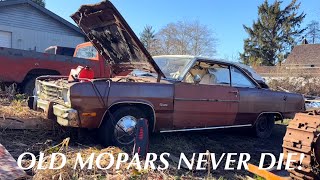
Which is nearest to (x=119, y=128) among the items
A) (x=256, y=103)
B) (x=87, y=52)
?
(x=256, y=103)

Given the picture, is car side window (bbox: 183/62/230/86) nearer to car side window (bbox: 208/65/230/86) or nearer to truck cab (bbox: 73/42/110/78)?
car side window (bbox: 208/65/230/86)

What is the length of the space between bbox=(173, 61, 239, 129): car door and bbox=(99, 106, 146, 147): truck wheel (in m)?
0.82

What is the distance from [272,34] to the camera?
39719 mm

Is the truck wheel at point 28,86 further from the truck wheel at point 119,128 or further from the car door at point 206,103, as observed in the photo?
the car door at point 206,103

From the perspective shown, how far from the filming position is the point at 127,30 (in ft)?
17.7

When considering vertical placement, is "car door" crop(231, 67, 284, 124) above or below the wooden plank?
above

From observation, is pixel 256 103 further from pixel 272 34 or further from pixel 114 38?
pixel 272 34

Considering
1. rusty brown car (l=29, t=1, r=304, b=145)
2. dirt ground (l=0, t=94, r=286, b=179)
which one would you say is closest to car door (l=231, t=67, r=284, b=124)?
rusty brown car (l=29, t=1, r=304, b=145)

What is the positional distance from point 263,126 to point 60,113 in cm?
423

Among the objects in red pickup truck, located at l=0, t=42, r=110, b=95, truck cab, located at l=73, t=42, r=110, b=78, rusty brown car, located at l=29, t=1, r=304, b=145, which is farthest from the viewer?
truck cab, located at l=73, t=42, r=110, b=78

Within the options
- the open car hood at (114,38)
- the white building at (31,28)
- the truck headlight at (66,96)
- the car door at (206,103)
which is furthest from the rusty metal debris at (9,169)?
the white building at (31,28)

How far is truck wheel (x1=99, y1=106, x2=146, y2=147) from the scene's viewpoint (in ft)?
16.9

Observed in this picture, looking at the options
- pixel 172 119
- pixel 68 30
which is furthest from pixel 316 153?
pixel 68 30

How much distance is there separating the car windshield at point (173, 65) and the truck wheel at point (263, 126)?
209cm
